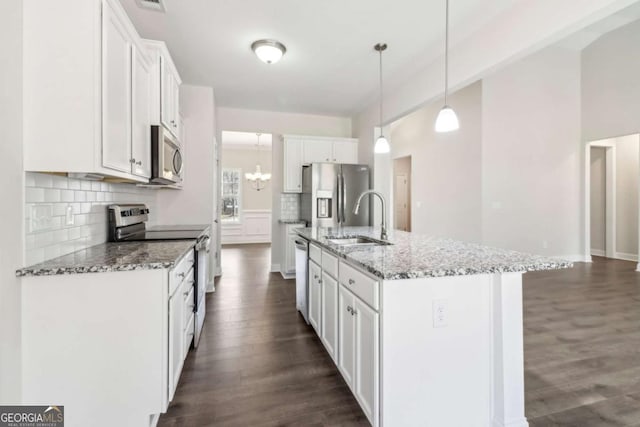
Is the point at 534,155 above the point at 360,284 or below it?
above

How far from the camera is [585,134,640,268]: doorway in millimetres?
5805

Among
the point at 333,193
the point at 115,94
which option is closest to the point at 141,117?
the point at 115,94

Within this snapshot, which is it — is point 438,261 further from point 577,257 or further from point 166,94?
point 577,257

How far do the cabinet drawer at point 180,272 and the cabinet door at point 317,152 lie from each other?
3.15 meters

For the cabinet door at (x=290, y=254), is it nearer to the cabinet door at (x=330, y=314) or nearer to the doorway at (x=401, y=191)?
the cabinet door at (x=330, y=314)

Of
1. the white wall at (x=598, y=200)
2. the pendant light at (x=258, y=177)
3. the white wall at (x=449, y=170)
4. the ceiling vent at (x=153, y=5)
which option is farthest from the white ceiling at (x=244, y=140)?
the white wall at (x=598, y=200)

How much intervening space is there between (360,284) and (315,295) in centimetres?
102

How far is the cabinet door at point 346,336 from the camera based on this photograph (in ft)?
5.53

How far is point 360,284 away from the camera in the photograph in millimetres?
1585

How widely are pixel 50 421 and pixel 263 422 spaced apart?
1015 mm

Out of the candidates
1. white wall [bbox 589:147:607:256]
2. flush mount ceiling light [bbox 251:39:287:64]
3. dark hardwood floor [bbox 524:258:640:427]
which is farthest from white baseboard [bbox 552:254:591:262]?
flush mount ceiling light [bbox 251:39:287:64]

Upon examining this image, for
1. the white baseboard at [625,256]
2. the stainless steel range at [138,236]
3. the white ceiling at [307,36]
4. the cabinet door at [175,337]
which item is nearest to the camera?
the cabinet door at [175,337]

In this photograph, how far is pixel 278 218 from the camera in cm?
536

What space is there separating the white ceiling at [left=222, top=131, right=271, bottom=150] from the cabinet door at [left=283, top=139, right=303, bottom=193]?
2.11 metres
